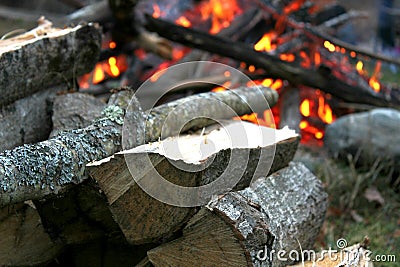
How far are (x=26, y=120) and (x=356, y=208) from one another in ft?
7.51

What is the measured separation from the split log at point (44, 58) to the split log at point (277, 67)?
4.81 ft

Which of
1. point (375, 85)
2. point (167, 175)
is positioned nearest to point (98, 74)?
point (375, 85)

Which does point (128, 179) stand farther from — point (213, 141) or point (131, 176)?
point (213, 141)

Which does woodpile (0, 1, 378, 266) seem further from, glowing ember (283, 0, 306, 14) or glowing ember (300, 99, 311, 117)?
glowing ember (283, 0, 306, 14)

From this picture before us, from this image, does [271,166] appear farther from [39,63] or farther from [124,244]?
[39,63]

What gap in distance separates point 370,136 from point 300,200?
165 cm

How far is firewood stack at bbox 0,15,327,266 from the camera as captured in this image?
7.11 feet

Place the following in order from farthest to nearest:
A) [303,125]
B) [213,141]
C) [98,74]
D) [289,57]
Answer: [98,74]
[289,57]
[303,125]
[213,141]

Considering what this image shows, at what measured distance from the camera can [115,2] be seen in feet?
14.7

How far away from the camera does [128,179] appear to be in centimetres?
216

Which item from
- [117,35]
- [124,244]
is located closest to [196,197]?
[124,244]

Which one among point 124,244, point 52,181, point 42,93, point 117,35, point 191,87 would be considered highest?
point 117,35

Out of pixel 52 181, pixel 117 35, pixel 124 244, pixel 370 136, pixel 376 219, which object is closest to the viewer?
pixel 52 181

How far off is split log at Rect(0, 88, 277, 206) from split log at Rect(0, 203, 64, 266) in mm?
389
